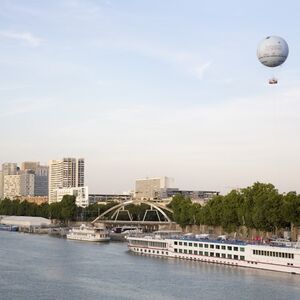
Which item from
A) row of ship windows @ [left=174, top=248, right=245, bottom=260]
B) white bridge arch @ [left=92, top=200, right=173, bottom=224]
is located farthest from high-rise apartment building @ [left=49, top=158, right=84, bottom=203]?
row of ship windows @ [left=174, top=248, right=245, bottom=260]

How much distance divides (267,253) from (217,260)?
5.20 meters

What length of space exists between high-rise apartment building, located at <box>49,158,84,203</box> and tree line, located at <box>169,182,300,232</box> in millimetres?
94011

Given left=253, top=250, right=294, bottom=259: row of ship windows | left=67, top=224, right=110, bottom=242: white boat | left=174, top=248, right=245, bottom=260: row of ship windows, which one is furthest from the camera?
left=67, top=224, right=110, bottom=242: white boat

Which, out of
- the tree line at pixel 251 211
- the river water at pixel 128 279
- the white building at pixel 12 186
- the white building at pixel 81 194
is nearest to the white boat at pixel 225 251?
the river water at pixel 128 279

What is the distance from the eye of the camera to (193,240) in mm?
49156

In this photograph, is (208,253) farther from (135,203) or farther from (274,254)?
(135,203)

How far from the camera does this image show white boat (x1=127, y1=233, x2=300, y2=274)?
40531mm

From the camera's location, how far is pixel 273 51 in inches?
1452

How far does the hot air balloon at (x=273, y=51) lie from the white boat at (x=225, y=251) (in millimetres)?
11102

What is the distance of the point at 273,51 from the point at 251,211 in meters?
23.1

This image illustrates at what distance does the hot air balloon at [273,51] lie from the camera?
36844 millimetres

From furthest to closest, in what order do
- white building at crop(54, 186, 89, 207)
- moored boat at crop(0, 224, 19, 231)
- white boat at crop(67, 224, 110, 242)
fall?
white building at crop(54, 186, 89, 207) → moored boat at crop(0, 224, 19, 231) → white boat at crop(67, 224, 110, 242)

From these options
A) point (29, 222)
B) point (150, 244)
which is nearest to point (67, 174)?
point (29, 222)

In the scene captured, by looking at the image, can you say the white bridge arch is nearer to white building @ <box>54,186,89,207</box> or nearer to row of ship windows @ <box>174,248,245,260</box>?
white building @ <box>54,186,89,207</box>
